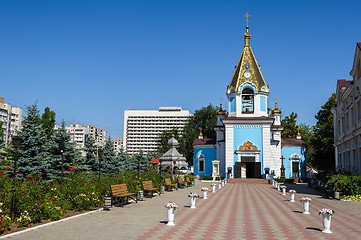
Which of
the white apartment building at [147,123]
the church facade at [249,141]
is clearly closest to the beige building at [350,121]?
the church facade at [249,141]

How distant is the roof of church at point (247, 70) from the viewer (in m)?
42.2

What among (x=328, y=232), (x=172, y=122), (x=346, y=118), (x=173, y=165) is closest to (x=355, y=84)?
(x=346, y=118)

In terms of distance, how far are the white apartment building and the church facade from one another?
314ft

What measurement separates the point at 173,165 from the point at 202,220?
17.1m

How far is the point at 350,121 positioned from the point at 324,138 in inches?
557

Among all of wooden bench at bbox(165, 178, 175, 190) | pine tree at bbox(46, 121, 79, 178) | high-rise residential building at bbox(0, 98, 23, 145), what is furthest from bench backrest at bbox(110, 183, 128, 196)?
high-rise residential building at bbox(0, 98, 23, 145)

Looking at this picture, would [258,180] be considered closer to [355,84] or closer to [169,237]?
[355,84]

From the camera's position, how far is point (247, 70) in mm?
42812

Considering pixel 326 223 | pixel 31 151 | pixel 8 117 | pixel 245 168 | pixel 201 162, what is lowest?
pixel 326 223

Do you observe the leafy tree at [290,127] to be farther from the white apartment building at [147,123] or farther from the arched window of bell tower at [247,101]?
the white apartment building at [147,123]

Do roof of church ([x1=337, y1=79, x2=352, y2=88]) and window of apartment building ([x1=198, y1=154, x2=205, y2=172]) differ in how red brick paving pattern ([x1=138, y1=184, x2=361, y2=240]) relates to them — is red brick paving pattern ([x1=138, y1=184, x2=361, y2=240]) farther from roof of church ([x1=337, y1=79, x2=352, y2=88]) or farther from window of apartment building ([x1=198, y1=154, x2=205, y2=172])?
window of apartment building ([x1=198, y1=154, x2=205, y2=172])

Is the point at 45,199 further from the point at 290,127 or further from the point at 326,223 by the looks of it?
the point at 290,127

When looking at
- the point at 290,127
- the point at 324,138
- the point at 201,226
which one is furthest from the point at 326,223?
the point at 290,127

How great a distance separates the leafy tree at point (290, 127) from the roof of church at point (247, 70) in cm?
1994
